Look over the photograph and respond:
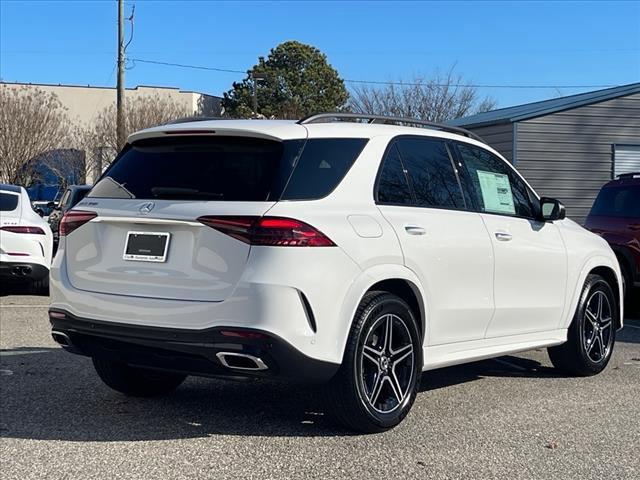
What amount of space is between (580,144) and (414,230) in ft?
47.3

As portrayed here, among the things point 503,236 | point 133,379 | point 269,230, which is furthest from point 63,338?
point 503,236

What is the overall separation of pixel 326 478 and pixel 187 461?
2.53 feet

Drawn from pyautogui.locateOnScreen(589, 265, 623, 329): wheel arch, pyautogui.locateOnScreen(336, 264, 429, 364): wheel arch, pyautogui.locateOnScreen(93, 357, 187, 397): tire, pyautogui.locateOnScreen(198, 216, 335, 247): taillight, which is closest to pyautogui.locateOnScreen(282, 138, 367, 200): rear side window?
pyautogui.locateOnScreen(198, 216, 335, 247): taillight

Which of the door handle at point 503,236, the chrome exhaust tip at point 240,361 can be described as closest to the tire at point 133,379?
the chrome exhaust tip at point 240,361

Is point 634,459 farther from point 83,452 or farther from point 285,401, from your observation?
point 83,452

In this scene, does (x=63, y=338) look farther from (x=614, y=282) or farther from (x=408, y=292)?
(x=614, y=282)

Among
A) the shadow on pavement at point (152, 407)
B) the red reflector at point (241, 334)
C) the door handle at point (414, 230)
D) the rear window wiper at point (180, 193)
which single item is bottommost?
the shadow on pavement at point (152, 407)

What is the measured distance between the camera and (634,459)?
452cm

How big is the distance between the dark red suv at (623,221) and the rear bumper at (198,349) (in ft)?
22.6

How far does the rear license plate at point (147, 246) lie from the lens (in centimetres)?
450

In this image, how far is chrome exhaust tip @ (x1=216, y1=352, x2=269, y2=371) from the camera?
4254mm

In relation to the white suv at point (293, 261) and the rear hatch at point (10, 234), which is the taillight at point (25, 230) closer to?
A: the rear hatch at point (10, 234)

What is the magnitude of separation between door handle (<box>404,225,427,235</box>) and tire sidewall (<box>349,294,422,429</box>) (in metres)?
0.41

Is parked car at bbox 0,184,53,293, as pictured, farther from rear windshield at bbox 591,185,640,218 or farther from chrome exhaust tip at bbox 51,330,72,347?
rear windshield at bbox 591,185,640,218
